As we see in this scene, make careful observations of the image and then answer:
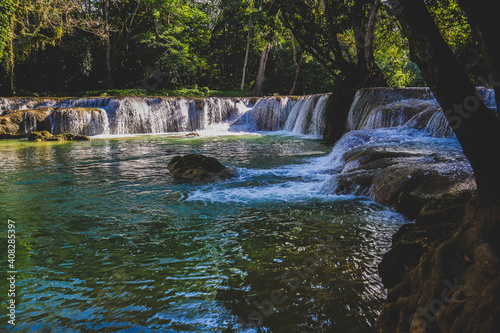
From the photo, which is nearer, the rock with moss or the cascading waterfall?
the cascading waterfall

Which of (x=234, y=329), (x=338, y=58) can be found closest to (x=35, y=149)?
(x=338, y=58)

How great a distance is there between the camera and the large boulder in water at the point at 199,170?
25.6ft

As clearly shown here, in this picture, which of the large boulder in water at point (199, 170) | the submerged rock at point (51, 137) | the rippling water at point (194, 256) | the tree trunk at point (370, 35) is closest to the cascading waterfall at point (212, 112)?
the tree trunk at point (370, 35)

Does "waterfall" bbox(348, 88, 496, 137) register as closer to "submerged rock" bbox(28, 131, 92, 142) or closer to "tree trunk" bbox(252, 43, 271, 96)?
"submerged rock" bbox(28, 131, 92, 142)

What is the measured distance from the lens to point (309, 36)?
13781 millimetres

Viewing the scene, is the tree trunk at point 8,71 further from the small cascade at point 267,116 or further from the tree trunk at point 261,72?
the tree trunk at point 261,72

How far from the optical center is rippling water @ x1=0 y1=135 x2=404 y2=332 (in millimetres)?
2516

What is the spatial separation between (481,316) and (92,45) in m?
35.3

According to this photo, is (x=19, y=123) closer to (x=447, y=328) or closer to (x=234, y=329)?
(x=234, y=329)

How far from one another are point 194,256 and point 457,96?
2893 millimetres

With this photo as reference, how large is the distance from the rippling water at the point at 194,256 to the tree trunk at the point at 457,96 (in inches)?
52.7

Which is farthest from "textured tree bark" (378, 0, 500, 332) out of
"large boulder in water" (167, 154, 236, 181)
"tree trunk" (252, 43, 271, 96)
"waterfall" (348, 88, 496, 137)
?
"tree trunk" (252, 43, 271, 96)

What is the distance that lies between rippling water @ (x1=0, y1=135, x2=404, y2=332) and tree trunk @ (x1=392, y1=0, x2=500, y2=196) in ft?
4.39

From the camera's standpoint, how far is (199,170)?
8031 mm
